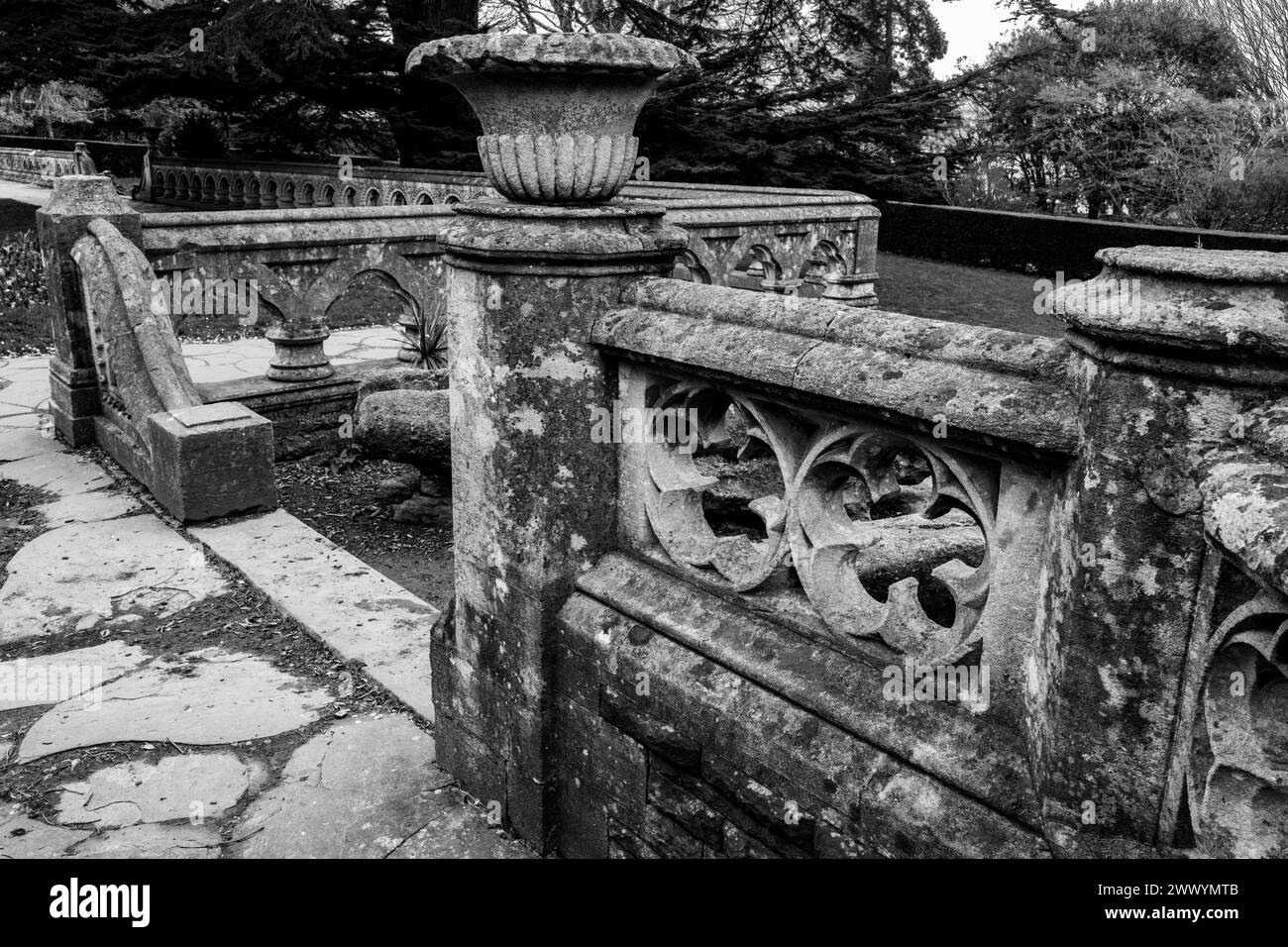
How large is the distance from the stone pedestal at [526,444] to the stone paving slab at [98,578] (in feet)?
7.52

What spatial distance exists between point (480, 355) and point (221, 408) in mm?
3583

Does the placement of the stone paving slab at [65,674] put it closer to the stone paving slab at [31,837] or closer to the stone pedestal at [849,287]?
the stone paving slab at [31,837]

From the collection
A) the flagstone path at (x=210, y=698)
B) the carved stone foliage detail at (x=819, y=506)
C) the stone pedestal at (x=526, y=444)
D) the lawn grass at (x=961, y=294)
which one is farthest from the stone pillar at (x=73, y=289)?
the lawn grass at (x=961, y=294)

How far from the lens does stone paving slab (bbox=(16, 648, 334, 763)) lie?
3666 mm

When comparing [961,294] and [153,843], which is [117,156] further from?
[153,843]

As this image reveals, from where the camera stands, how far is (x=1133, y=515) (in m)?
1.61

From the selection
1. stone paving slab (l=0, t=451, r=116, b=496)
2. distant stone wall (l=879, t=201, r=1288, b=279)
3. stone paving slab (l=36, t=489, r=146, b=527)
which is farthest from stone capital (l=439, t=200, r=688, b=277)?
distant stone wall (l=879, t=201, r=1288, b=279)

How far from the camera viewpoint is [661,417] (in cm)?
272

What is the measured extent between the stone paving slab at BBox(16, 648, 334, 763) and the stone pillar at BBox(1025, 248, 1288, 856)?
278 centimetres

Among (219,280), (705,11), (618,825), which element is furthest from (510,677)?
(705,11)

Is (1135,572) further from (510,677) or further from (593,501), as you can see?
(510,677)

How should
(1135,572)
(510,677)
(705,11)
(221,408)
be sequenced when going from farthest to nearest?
1. (705,11)
2. (221,408)
3. (510,677)
4. (1135,572)

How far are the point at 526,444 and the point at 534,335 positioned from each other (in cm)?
28

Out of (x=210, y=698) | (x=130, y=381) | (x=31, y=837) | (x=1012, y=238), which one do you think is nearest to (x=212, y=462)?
(x=130, y=381)
